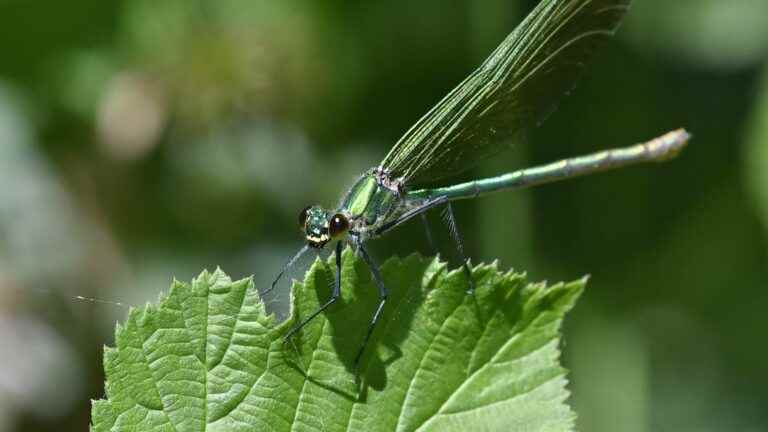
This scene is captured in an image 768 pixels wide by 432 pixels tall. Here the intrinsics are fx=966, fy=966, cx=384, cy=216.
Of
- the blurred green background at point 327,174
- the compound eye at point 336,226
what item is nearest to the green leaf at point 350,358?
the compound eye at point 336,226

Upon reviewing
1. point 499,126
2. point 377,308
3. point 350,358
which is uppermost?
point 499,126

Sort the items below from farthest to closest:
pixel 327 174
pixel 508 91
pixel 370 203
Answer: pixel 327 174 → pixel 508 91 → pixel 370 203

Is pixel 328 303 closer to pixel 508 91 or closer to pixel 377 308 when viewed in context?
pixel 377 308

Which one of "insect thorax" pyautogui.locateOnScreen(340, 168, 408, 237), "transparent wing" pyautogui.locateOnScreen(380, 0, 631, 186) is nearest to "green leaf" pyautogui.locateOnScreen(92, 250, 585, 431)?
"insect thorax" pyautogui.locateOnScreen(340, 168, 408, 237)

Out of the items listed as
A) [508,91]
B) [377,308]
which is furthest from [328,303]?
[508,91]

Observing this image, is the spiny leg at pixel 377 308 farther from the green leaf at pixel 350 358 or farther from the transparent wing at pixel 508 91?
the transparent wing at pixel 508 91

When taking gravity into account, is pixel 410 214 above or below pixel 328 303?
above

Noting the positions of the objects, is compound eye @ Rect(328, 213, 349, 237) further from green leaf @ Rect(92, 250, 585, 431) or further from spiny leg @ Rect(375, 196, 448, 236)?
green leaf @ Rect(92, 250, 585, 431)

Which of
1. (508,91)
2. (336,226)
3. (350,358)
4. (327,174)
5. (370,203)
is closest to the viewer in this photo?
(350,358)
